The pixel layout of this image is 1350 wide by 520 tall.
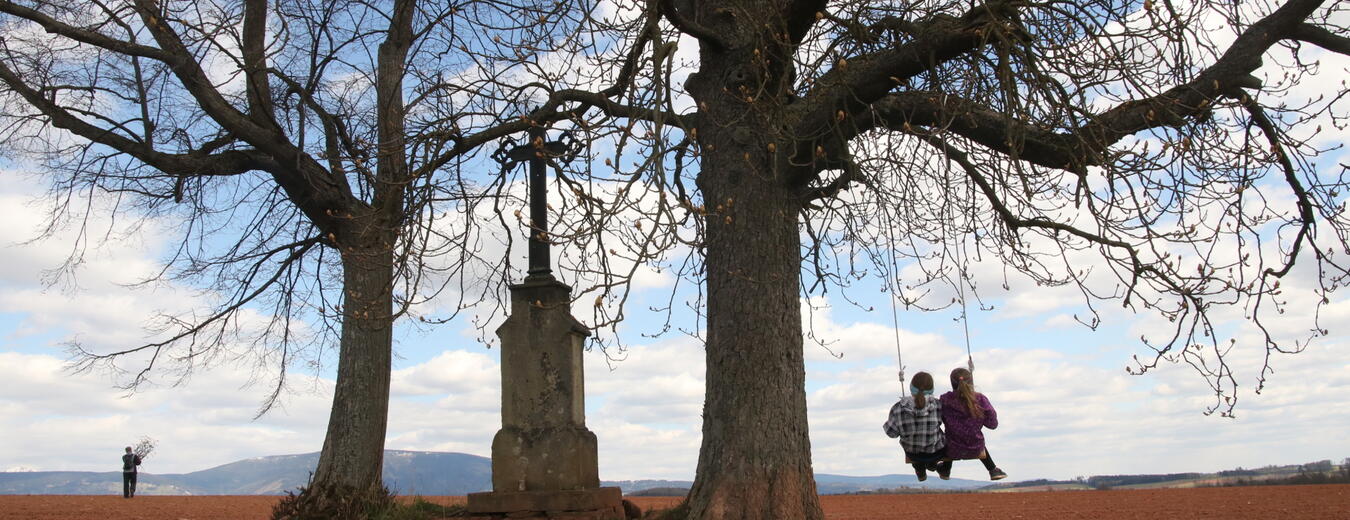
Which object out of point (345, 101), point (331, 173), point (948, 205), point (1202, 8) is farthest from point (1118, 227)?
point (345, 101)

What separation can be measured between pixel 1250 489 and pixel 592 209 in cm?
1467

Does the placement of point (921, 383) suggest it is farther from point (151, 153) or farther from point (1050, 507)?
point (151, 153)

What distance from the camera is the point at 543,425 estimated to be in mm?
9500

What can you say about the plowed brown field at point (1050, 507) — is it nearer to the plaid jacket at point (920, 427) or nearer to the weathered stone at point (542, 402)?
the weathered stone at point (542, 402)

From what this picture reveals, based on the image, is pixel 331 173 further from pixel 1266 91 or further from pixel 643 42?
pixel 1266 91

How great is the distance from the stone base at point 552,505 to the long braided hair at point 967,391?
3.17 metres

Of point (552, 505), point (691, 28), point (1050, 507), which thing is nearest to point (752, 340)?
point (691, 28)

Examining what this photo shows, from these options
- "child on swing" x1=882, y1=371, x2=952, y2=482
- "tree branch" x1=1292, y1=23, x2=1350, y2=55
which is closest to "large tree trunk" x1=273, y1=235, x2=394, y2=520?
"child on swing" x1=882, y1=371, x2=952, y2=482

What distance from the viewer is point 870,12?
8586mm

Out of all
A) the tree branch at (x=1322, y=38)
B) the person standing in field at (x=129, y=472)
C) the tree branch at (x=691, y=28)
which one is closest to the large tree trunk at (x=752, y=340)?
the tree branch at (x=691, y=28)

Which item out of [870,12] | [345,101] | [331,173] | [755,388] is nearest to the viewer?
[755,388]

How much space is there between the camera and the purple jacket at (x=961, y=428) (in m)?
7.95

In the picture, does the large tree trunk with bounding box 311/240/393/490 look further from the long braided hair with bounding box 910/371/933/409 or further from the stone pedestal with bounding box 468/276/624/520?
the long braided hair with bounding box 910/371/933/409

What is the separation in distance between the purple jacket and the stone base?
9.80 ft
